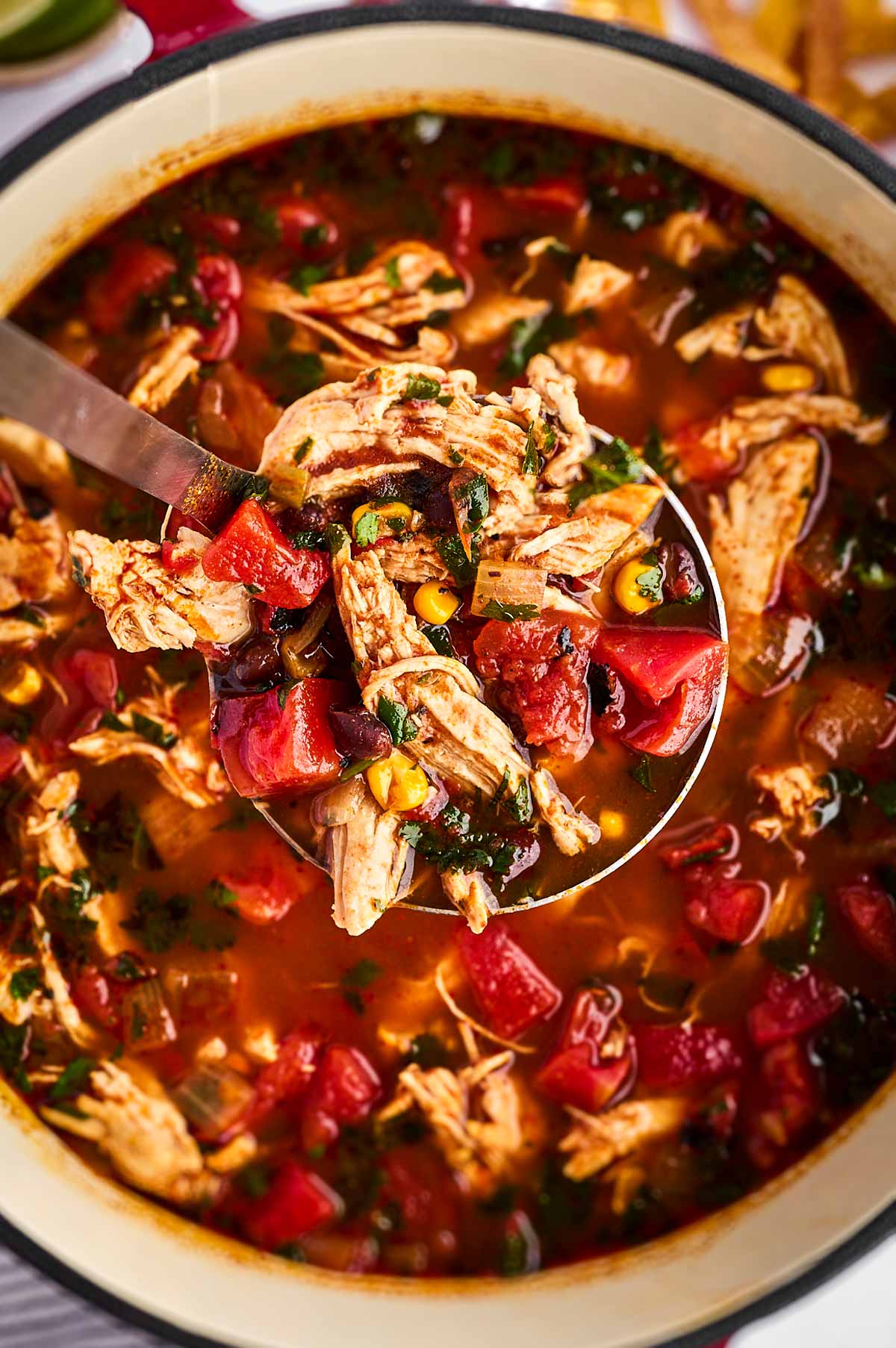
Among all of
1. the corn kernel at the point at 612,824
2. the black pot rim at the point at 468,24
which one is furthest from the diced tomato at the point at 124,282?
the corn kernel at the point at 612,824

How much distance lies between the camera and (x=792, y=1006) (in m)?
3.80

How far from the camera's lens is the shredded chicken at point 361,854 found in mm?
3115

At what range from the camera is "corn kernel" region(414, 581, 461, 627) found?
3.13 metres

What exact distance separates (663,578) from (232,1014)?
6.49 ft

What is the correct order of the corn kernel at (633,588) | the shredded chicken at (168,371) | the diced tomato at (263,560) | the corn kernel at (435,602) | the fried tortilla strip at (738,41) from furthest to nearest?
the fried tortilla strip at (738,41)
the shredded chicken at (168,371)
the corn kernel at (633,588)
the corn kernel at (435,602)
the diced tomato at (263,560)

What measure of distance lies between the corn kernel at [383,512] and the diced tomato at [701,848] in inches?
56.6

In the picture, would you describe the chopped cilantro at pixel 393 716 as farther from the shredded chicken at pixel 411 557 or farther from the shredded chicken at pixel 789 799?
the shredded chicken at pixel 789 799

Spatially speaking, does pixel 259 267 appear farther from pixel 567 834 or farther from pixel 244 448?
pixel 567 834

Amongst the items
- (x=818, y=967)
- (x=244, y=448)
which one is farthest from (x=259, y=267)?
(x=818, y=967)

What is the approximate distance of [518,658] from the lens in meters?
3.09

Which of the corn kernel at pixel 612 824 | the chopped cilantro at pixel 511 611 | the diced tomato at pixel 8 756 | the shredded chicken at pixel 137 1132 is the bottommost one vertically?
the shredded chicken at pixel 137 1132

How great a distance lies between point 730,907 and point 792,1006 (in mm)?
390

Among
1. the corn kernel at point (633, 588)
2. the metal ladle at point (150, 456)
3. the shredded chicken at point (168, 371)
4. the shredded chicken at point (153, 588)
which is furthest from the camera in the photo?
the shredded chicken at point (168, 371)

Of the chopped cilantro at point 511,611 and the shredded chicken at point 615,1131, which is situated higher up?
the chopped cilantro at point 511,611
